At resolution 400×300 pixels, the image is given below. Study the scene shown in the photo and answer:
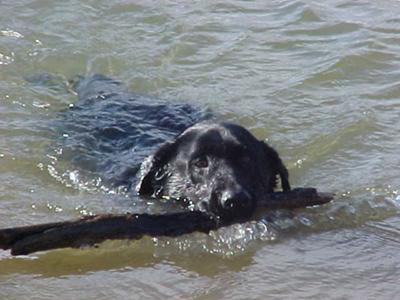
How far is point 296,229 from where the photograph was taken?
534cm

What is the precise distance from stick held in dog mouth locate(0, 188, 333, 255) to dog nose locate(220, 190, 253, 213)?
0.08m

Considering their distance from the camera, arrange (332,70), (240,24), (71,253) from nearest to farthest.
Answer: (71,253) → (332,70) → (240,24)

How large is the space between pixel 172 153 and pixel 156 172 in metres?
0.17

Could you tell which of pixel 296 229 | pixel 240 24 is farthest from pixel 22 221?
pixel 240 24

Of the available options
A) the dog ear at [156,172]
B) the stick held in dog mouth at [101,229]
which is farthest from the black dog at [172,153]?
the stick held in dog mouth at [101,229]

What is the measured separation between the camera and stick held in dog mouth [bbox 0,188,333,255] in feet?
13.6

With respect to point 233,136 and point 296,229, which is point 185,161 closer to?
point 233,136

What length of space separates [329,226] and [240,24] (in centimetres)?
508

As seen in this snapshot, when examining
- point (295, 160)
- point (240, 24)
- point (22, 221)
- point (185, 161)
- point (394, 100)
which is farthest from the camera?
point (240, 24)

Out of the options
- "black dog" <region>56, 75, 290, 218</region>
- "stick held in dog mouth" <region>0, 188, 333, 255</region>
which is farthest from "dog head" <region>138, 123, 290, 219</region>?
"stick held in dog mouth" <region>0, 188, 333, 255</region>

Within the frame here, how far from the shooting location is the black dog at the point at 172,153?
5.24 m

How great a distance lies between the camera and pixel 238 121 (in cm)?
752

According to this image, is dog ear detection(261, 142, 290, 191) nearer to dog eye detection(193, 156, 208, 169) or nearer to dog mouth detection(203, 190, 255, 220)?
dog eye detection(193, 156, 208, 169)

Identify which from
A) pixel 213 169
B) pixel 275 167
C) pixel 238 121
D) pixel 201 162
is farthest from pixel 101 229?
pixel 238 121
